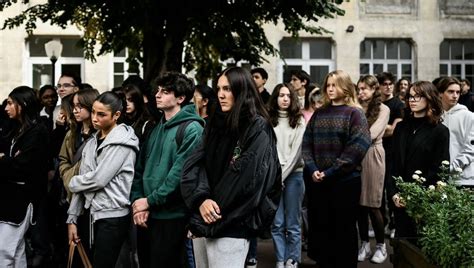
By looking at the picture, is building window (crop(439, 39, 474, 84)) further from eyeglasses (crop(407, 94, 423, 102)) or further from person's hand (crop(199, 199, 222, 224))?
person's hand (crop(199, 199, 222, 224))

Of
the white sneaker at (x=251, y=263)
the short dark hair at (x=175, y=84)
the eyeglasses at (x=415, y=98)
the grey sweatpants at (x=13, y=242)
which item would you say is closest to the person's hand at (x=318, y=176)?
the eyeglasses at (x=415, y=98)

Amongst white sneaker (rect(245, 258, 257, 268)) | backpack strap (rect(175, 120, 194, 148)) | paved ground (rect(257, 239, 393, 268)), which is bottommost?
paved ground (rect(257, 239, 393, 268))

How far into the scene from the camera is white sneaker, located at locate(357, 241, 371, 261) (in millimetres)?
9031

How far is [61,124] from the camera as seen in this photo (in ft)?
27.4

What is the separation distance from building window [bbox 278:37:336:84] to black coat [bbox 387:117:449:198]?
59.0 feet

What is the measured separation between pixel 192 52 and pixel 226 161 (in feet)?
36.6

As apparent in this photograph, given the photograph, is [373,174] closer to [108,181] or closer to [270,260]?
[270,260]

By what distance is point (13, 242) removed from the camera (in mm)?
7074

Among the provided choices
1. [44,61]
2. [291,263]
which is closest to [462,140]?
[291,263]

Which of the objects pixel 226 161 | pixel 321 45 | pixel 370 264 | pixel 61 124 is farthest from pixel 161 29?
pixel 321 45

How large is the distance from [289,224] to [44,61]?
17020mm

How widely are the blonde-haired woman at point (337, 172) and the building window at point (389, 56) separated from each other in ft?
59.6

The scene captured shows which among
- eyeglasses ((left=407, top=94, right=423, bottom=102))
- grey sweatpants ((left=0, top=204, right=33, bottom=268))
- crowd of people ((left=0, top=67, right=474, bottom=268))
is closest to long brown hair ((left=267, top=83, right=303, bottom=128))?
crowd of people ((left=0, top=67, right=474, bottom=268))

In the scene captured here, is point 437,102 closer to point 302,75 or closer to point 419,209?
point 419,209
